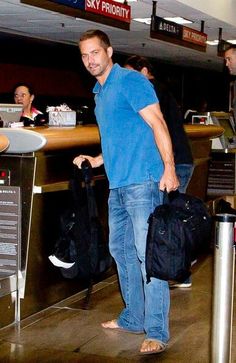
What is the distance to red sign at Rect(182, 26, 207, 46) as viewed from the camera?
884 cm

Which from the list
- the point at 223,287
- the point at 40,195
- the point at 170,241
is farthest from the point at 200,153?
the point at 223,287

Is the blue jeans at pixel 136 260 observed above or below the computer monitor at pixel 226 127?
below

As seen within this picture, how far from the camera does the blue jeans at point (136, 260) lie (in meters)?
3.36

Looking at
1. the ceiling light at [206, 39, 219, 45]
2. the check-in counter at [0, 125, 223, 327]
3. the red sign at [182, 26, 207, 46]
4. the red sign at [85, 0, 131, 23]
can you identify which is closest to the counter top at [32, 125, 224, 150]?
the check-in counter at [0, 125, 223, 327]

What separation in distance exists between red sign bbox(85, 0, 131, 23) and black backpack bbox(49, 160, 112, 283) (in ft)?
10.2

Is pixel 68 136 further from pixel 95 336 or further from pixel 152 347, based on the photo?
pixel 152 347

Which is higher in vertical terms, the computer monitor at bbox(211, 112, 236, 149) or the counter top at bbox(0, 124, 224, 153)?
the computer monitor at bbox(211, 112, 236, 149)

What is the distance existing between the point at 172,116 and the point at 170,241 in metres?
1.23

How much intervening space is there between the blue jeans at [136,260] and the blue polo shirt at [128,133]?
6 centimetres

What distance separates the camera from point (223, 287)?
2.84 metres

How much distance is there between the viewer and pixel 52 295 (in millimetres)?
4176

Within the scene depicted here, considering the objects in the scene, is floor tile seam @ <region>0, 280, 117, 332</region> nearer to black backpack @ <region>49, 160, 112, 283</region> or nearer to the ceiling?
black backpack @ <region>49, 160, 112, 283</region>

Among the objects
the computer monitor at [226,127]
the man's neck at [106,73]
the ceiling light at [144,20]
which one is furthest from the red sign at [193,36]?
the man's neck at [106,73]

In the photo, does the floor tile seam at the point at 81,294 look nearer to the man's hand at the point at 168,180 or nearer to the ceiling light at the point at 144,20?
the man's hand at the point at 168,180
